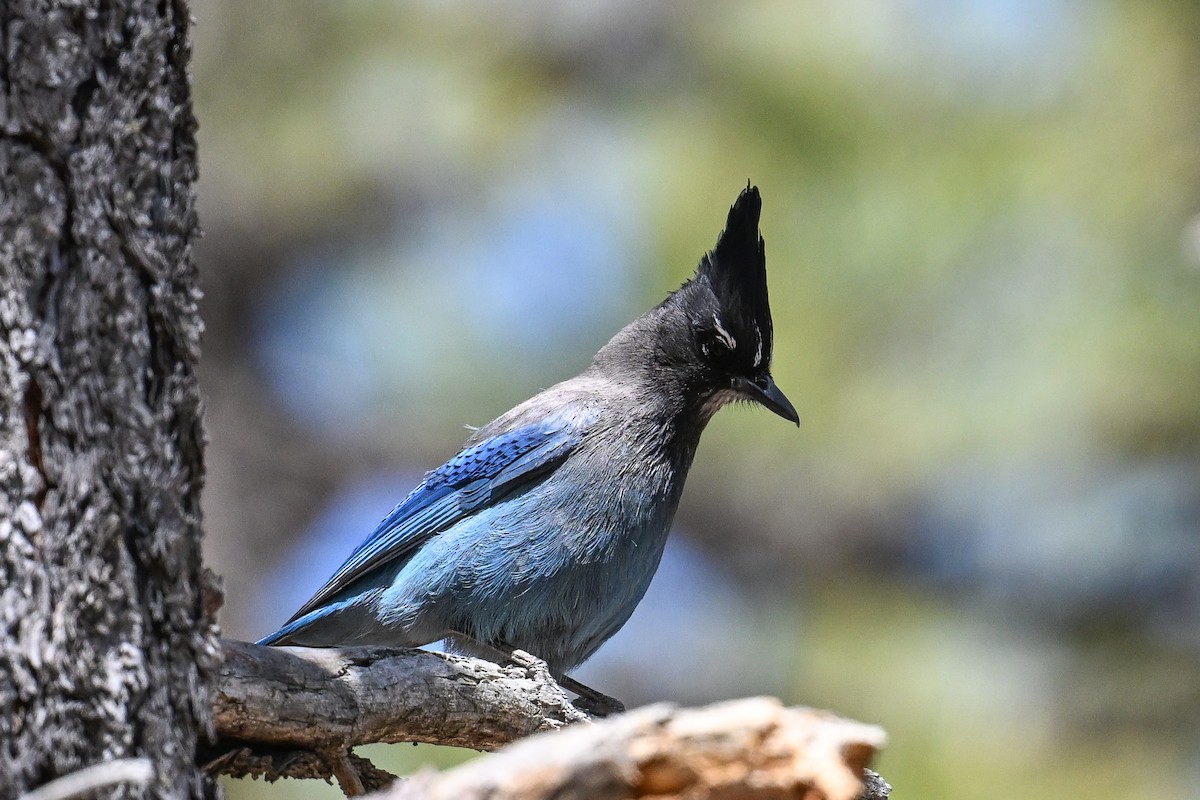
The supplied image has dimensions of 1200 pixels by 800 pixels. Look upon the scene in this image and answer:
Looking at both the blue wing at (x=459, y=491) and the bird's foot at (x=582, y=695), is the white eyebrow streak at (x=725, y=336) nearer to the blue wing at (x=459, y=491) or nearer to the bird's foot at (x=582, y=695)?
the blue wing at (x=459, y=491)

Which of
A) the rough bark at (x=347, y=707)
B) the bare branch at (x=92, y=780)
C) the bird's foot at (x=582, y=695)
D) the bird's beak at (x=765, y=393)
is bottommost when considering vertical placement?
the bare branch at (x=92, y=780)

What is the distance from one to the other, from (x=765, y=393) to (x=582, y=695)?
106cm

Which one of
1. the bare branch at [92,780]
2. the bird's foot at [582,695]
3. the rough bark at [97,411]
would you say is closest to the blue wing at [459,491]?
the bird's foot at [582,695]

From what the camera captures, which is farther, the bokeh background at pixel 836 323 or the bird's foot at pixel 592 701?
the bokeh background at pixel 836 323

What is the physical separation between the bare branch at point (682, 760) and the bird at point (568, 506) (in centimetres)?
191

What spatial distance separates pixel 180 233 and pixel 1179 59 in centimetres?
416

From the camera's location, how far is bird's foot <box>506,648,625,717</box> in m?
3.13

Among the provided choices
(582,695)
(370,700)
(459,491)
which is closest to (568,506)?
(459,491)

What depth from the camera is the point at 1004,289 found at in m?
5.05

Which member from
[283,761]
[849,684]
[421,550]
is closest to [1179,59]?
[849,684]

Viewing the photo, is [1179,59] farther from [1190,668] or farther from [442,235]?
[442,235]

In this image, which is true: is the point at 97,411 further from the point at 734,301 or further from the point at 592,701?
the point at 734,301

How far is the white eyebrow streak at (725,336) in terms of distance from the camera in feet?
13.2

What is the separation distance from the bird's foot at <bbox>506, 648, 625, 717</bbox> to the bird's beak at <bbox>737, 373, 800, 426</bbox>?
97 cm
